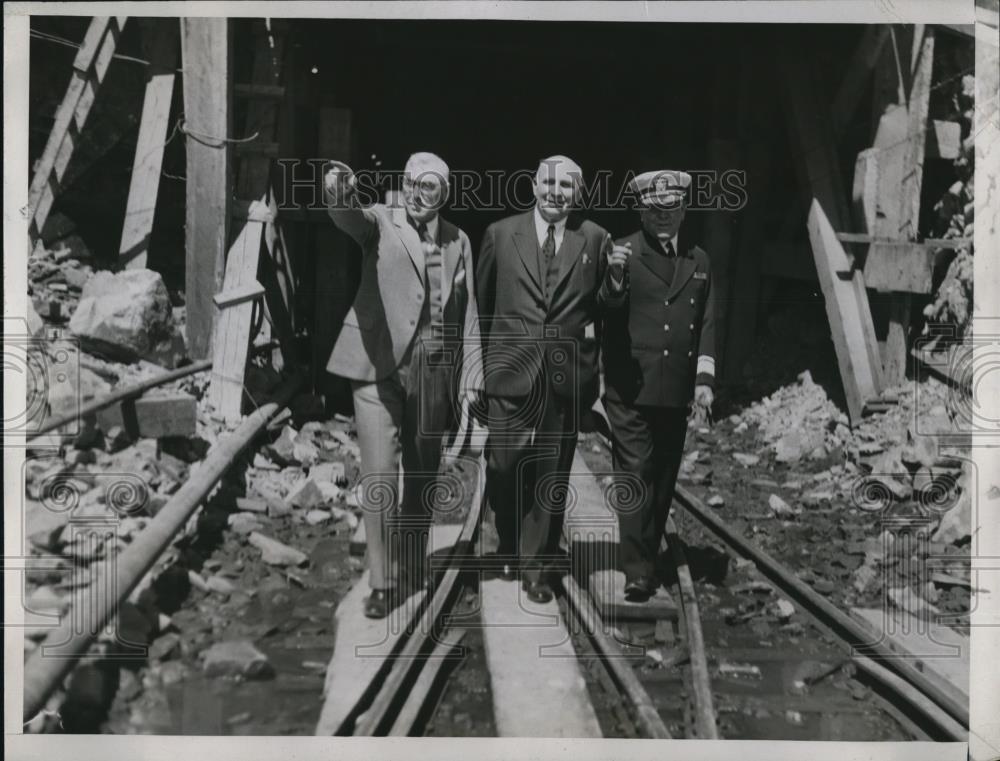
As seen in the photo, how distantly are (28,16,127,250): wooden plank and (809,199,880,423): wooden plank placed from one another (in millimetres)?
3686

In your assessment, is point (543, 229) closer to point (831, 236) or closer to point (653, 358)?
point (653, 358)

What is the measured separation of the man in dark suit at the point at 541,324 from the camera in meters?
3.72

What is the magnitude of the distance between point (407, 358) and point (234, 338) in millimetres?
907

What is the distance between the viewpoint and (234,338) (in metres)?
3.97

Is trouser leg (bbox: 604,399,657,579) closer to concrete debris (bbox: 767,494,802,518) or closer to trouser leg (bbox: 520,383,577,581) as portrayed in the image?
trouser leg (bbox: 520,383,577,581)

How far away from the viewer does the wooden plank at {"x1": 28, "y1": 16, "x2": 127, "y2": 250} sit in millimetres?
3797

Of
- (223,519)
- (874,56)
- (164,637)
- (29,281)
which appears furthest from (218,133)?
(874,56)

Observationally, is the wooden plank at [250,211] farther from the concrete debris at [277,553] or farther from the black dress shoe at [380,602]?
the black dress shoe at [380,602]

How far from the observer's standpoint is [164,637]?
340 cm

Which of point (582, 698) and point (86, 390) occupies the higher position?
point (86, 390)

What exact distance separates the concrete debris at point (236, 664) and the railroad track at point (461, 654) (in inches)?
15.4

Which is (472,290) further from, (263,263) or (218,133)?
(218,133)

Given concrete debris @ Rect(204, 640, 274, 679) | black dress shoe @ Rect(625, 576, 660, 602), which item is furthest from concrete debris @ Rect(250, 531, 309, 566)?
black dress shoe @ Rect(625, 576, 660, 602)

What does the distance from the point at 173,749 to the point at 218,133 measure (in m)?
2.62
